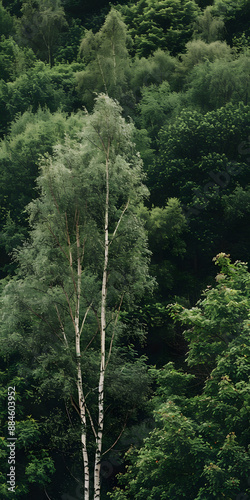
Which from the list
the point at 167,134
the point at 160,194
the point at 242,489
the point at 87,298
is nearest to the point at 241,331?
the point at 242,489

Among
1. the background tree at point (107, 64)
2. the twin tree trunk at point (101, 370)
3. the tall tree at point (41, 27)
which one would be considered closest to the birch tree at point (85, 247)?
the twin tree trunk at point (101, 370)

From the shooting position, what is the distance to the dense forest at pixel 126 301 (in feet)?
61.7

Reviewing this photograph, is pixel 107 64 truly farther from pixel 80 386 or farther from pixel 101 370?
pixel 80 386

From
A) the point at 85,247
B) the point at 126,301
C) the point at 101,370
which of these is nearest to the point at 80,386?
the point at 101,370

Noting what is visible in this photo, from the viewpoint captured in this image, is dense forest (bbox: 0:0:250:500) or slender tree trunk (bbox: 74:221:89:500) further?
slender tree trunk (bbox: 74:221:89:500)

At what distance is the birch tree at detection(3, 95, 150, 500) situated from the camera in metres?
21.7

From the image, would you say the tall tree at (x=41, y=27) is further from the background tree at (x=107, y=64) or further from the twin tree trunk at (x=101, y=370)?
the twin tree trunk at (x=101, y=370)

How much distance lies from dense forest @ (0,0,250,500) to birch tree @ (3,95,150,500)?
0.17ft

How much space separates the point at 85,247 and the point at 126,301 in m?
2.62

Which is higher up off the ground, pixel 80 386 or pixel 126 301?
pixel 126 301

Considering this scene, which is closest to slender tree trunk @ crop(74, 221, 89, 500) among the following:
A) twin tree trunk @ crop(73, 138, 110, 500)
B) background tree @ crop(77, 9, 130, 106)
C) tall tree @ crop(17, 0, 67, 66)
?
twin tree trunk @ crop(73, 138, 110, 500)

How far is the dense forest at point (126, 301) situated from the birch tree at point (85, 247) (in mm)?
50

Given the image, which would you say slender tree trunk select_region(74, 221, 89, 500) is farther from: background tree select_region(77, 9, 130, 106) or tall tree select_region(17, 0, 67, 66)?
tall tree select_region(17, 0, 67, 66)

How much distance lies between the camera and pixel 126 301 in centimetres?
2325
